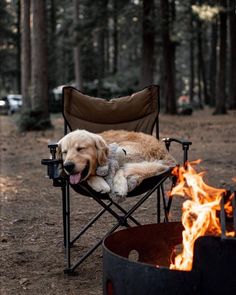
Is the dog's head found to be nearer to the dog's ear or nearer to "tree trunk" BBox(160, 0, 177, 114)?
the dog's ear

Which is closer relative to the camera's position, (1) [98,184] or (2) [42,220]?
(1) [98,184]

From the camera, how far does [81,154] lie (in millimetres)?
3709

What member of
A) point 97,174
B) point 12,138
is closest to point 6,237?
point 97,174

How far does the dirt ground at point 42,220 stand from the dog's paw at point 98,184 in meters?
0.64

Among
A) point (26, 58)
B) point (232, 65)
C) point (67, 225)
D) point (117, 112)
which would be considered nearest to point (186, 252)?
point (67, 225)

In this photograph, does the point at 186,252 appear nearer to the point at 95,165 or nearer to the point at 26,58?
the point at 95,165

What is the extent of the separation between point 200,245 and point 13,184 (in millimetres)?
5571

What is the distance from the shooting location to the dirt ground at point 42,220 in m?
3.75

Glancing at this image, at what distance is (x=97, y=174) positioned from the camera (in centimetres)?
373

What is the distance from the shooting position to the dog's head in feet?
11.9

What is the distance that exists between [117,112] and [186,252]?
2.47 m

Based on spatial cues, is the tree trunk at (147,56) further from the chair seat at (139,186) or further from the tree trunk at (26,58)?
the chair seat at (139,186)

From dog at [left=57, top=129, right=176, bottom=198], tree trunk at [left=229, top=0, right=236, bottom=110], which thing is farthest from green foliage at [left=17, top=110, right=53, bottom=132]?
dog at [left=57, top=129, right=176, bottom=198]

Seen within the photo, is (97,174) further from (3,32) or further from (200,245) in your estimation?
(3,32)
